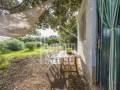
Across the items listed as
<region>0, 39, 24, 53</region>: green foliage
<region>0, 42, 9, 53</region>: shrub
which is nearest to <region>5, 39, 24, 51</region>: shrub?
<region>0, 39, 24, 53</region>: green foliage

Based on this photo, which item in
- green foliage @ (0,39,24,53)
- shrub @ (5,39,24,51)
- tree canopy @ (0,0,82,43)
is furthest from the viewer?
shrub @ (5,39,24,51)

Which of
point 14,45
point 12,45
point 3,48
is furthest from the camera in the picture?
point 14,45

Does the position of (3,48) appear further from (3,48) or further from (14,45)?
(14,45)

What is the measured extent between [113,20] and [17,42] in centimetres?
1701

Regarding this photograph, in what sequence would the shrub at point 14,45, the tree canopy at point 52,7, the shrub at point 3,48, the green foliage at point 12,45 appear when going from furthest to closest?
1. the shrub at point 14,45
2. the green foliage at point 12,45
3. the shrub at point 3,48
4. the tree canopy at point 52,7

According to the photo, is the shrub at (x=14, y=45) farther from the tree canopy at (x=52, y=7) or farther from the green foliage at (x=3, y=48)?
the tree canopy at (x=52, y=7)

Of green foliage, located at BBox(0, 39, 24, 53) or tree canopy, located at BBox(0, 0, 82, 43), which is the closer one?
tree canopy, located at BBox(0, 0, 82, 43)

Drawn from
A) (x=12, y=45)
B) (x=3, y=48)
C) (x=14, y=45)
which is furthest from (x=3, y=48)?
(x=14, y=45)

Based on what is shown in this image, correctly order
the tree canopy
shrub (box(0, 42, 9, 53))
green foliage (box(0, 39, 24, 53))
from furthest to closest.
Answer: green foliage (box(0, 39, 24, 53))
shrub (box(0, 42, 9, 53))
the tree canopy

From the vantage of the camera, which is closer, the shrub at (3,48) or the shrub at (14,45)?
the shrub at (3,48)

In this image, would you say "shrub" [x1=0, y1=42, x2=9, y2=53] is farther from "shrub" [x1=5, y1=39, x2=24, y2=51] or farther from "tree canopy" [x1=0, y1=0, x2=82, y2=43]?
"tree canopy" [x1=0, y1=0, x2=82, y2=43]

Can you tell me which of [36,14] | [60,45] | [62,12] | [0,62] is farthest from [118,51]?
[60,45]

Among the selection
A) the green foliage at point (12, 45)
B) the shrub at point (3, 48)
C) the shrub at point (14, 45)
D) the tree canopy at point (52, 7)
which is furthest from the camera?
the shrub at point (14, 45)

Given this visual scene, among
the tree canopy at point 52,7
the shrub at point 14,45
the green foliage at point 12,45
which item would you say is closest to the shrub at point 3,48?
the green foliage at point 12,45
